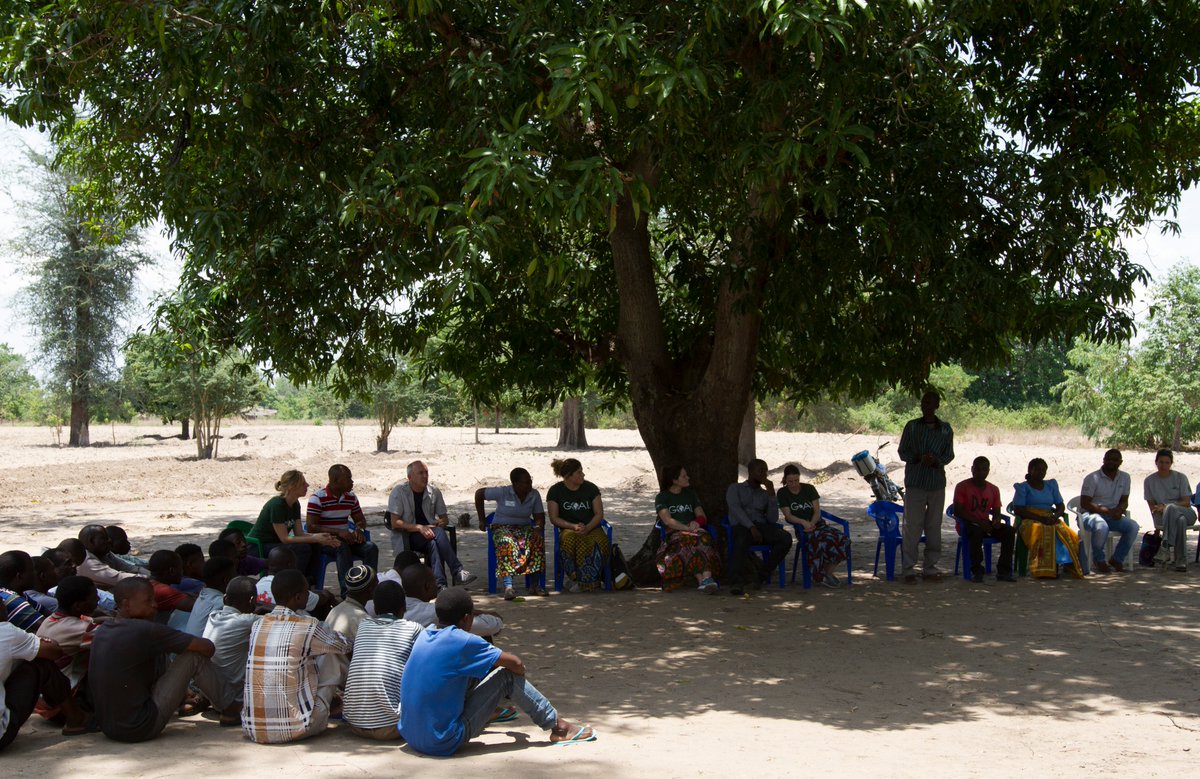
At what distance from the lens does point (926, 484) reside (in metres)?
11.0

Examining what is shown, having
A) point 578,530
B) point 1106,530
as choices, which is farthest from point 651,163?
point 1106,530

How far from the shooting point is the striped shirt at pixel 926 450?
10.9 meters

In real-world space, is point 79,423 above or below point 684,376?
below

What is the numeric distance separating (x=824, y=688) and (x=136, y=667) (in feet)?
13.5

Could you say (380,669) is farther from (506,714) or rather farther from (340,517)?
(340,517)

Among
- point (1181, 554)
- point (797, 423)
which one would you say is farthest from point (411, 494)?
point (797, 423)

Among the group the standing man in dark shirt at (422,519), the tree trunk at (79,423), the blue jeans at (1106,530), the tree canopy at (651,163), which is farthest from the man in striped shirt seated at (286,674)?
the tree trunk at (79,423)

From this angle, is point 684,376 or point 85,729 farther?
point 684,376

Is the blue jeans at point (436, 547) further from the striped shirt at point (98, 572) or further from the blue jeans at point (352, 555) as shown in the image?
the striped shirt at point (98, 572)

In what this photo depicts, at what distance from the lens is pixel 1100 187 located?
9031 millimetres

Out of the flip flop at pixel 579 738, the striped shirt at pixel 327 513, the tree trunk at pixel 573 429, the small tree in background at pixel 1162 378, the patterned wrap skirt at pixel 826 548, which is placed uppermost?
the small tree in background at pixel 1162 378

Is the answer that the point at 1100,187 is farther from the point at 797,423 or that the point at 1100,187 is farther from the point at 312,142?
the point at 797,423

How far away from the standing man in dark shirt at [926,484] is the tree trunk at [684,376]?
174cm

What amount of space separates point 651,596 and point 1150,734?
502cm
